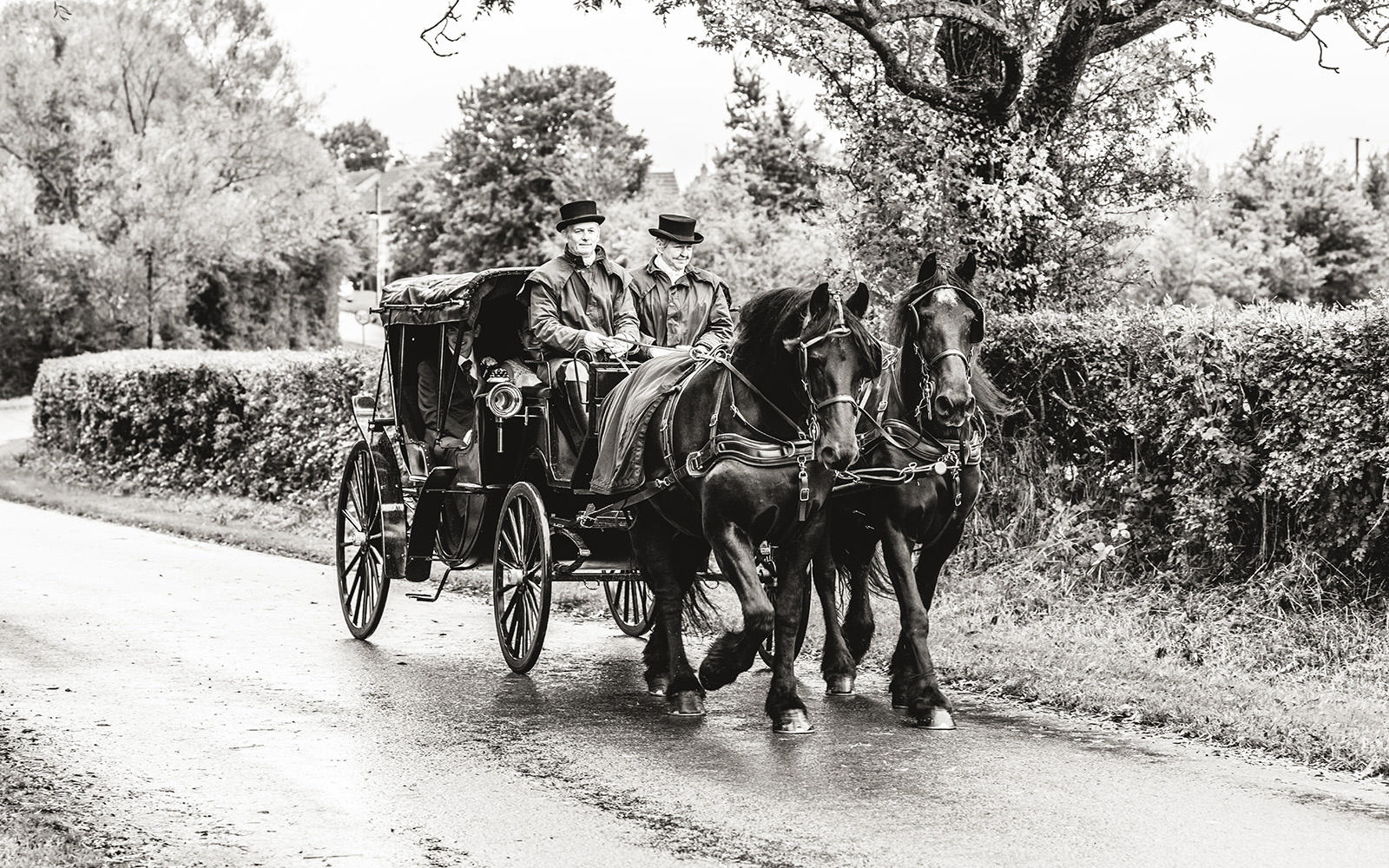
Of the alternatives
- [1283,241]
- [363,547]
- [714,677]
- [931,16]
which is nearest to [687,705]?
[714,677]

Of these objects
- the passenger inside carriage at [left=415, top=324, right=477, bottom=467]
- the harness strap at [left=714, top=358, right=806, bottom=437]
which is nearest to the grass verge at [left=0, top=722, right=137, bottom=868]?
the harness strap at [left=714, top=358, right=806, bottom=437]

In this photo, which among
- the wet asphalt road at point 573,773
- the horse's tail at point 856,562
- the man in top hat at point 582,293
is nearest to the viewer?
the wet asphalt road at point 573,773

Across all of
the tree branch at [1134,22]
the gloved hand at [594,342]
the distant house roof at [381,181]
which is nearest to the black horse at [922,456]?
the gloved hand at [594,342]

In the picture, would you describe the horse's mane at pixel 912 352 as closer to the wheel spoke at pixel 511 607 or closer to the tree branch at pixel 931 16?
the wheel spoke at pixel 511 607

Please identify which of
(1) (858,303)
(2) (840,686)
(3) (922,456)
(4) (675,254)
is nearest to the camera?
(1) (858,303)

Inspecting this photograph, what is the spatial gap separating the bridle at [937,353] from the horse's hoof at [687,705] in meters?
1.81

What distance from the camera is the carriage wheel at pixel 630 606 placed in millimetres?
10117

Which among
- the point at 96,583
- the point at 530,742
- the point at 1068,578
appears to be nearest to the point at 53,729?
the point at 530,742

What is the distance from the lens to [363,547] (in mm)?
10320

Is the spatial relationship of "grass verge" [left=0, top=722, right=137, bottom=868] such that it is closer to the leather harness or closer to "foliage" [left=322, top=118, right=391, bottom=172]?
the leather harness

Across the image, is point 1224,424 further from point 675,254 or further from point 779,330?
point 779,330

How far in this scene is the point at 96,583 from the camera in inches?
494

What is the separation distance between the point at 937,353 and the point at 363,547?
4713 millimetres

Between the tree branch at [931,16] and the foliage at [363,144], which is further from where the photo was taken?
the foliage at [363,144]
